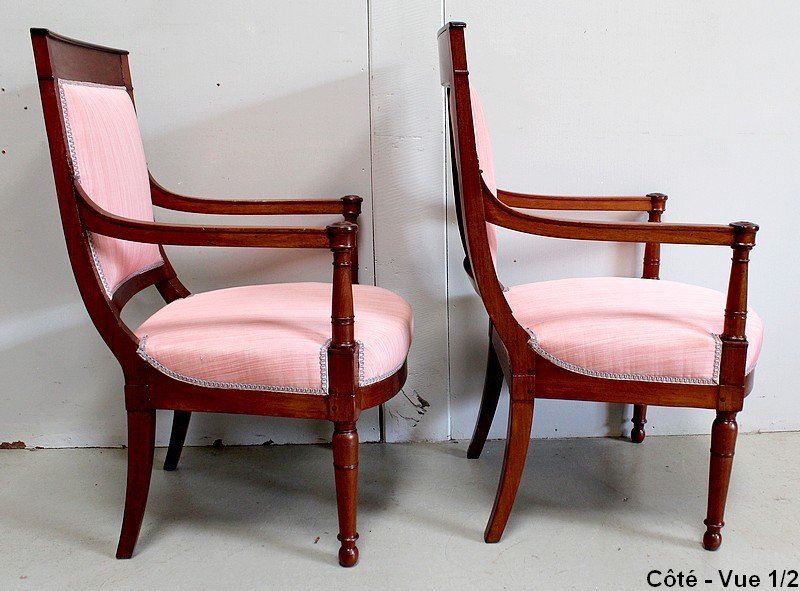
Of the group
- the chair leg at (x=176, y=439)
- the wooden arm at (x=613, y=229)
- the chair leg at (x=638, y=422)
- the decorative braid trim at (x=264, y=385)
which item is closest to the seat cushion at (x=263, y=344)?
the decorative braid trim at (x=264, y=385)

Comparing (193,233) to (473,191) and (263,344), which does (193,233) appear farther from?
(473,191)

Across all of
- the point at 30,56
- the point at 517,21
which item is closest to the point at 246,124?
the point at 30,56

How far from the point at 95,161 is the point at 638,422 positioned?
1630 millimetres

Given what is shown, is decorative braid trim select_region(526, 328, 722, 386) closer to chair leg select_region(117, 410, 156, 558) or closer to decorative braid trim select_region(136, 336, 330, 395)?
decorative braid trim select_region(136, 336, 330, 395)

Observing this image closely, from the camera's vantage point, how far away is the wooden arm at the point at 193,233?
1.49m

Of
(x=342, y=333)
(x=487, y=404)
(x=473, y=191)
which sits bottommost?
(x=487, y=404)

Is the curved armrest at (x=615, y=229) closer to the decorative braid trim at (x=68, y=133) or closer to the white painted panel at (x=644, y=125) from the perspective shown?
the white painted panel at (x=644, y=125)

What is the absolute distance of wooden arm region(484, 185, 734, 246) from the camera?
1503 mm

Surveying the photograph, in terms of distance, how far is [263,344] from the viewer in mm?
1521

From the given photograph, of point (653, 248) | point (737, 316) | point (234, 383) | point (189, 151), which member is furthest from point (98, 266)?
point (653, 248)

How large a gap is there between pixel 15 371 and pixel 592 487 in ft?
5.53

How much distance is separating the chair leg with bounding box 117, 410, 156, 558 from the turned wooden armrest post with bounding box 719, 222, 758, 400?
1198 millimetres

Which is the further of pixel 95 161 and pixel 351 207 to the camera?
pixel 351 207

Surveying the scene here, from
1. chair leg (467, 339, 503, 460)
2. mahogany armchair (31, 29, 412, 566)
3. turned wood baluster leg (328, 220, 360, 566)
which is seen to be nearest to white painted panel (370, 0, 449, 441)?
chair leg (467, 339, 503, 460)
